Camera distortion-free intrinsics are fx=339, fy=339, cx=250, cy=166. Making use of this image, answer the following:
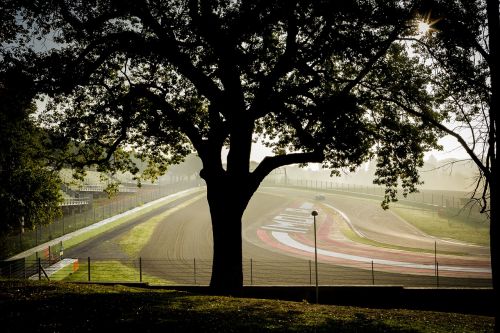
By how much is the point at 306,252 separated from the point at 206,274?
11894 millimetres

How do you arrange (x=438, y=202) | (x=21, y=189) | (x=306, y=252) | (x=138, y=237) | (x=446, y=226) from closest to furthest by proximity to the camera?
(x=21, y=189) < (x=306, y=252) < (x=138, y=237) < (x=446, y=226) < (x=438, y=202)

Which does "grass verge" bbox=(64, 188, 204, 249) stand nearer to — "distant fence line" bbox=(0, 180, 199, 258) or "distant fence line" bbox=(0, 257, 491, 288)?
"distant fence line" bbox=(0, 180, 199, 258)

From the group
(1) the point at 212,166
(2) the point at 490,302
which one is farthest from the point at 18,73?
(2) the point at 490,302

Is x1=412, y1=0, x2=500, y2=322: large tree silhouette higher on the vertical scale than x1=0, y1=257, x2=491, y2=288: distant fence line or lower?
higher

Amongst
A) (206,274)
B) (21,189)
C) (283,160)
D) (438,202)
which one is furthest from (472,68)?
(438,202)

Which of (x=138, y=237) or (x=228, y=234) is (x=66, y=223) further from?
(x=228, y=234)

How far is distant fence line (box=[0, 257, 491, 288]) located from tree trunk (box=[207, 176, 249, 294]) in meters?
10.9

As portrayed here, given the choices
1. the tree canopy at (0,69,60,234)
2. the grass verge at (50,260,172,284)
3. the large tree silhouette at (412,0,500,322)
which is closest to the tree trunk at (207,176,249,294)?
the large tree silhouette at (412,0,500,322)

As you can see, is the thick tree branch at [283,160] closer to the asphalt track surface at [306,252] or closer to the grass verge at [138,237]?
the asphalt track surface at [306,252]

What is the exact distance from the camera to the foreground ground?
6.03 meters

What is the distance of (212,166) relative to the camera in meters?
11.0

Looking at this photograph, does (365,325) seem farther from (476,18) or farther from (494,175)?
(476,18)

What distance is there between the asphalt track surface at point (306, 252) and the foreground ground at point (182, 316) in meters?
11.0

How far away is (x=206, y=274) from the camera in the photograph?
23797mm
